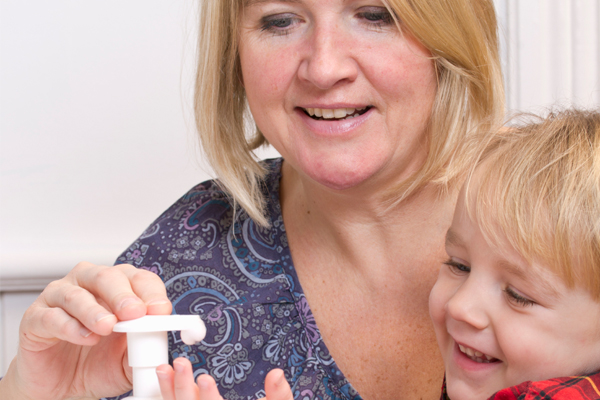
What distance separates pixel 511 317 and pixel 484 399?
12 cm

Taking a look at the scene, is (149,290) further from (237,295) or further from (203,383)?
(237,295)

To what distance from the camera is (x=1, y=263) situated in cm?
152

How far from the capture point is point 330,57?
3.05 feet

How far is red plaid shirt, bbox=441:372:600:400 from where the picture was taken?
0.67m

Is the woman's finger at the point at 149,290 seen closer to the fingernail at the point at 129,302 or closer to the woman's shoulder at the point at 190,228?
the fingernail at the point at 129,302

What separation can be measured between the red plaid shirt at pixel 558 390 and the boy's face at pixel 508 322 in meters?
0.04

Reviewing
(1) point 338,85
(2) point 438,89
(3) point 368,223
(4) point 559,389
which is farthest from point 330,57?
(4) point 559,389

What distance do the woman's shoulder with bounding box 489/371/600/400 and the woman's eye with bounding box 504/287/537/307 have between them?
0.30 feet

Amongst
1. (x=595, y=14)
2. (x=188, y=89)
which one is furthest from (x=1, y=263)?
(x=595, y=14)

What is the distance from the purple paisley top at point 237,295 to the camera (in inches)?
40.4

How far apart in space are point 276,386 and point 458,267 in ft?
1.14

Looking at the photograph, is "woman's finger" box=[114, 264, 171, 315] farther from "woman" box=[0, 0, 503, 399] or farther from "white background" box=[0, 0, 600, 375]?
"white background" box=[0, 0, 600, 375]

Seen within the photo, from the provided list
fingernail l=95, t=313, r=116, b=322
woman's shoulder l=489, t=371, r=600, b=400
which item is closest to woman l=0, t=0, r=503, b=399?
fingernail l=95, t=313, r=116, b=322

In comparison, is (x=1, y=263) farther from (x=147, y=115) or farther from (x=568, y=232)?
(x=568, y=232)
